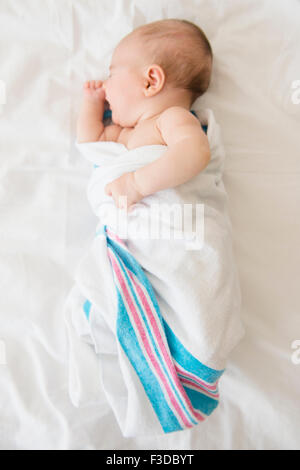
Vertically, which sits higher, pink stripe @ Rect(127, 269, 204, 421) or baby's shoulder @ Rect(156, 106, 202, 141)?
baby's shoulder @ Rect(156, 106, 202, 141)

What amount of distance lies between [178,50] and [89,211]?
0.43 meters

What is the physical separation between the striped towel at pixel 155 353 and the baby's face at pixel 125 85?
A: 34cm

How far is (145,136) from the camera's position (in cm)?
85

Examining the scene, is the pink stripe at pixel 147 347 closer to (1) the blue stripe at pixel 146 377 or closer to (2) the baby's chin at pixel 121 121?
(1) the blue stripe at pixel 146 377

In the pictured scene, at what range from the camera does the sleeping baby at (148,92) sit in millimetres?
797

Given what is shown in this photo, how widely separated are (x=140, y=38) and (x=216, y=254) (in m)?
0.53

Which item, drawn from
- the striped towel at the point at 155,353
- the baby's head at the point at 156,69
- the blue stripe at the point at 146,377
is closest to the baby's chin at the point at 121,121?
the baby's head at the point at 156,69

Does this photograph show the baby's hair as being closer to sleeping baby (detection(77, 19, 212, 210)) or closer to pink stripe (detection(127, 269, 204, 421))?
sleeping baby (detection(77, 19, 212, 210))

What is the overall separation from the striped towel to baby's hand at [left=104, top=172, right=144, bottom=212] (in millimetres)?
89

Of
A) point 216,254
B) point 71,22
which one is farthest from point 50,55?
point 216,254

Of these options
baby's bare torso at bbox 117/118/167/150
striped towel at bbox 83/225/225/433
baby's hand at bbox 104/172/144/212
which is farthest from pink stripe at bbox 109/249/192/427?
baby's bare torso at bbox 117/118/167/150

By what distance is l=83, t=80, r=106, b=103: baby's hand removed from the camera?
93cm

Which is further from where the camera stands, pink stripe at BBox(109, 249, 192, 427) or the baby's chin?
the baby's chin

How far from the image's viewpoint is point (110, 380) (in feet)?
2.57
